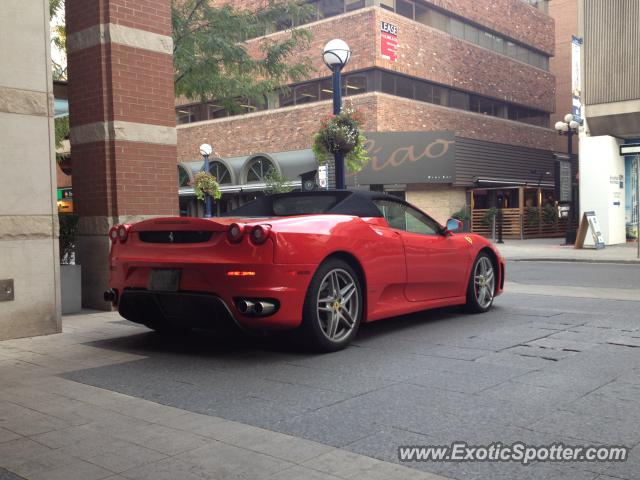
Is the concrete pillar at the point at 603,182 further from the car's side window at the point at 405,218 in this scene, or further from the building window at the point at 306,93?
the car's side window at the point at 405,218

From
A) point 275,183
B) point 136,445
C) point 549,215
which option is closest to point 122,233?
point 136,445

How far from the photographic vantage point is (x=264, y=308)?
16.6 feet

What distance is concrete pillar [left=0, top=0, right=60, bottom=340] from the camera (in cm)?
661

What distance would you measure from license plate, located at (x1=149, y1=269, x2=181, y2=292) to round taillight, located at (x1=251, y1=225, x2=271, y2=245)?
0.73 metres

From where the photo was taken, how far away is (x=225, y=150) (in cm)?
3478

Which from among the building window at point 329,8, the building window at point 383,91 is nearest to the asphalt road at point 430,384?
the building window at point 383,91

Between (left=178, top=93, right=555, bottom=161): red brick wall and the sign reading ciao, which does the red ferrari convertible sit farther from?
(left=178, top=93, right=555, bottom=161): red brick wall

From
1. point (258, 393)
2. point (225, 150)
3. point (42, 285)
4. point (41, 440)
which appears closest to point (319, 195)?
point (258, 393)

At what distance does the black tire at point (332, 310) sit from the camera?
5.32m

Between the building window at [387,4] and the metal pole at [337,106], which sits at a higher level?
the building window at [387,4]

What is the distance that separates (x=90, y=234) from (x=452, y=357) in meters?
5.31

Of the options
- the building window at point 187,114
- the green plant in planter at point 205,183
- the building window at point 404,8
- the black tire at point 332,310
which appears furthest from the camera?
the building window at point 187,114

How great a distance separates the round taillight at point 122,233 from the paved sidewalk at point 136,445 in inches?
63.7

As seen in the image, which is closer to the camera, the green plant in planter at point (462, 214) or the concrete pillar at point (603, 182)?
the concrete pillar at point (603, 182)
